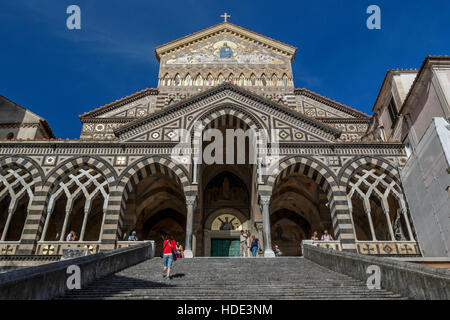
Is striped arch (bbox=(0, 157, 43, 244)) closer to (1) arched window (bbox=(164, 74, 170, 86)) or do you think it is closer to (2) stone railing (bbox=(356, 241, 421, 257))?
→ (1) arched window (bbox=(164, 74, 170, 86))

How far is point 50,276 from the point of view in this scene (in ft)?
22.5

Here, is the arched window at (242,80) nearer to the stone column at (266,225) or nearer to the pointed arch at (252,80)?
the pointed arch at (252,80)

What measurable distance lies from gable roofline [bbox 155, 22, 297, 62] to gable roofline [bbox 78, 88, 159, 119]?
403 centimetres

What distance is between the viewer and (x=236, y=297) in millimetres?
7027

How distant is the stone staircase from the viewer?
7246mm

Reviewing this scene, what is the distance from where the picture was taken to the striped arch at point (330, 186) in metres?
16.8

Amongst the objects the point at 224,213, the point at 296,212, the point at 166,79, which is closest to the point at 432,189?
the point at 296,212

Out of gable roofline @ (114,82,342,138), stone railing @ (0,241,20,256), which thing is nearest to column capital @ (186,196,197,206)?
gable roofline @ (114,82,342,138)

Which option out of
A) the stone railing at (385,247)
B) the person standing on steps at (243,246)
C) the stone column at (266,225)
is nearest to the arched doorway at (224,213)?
the person standing on steps at (243,246)

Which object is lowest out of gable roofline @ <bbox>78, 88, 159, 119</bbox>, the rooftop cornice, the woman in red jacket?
the woman in red jacket

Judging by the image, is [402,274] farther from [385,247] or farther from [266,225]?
[385,247]
